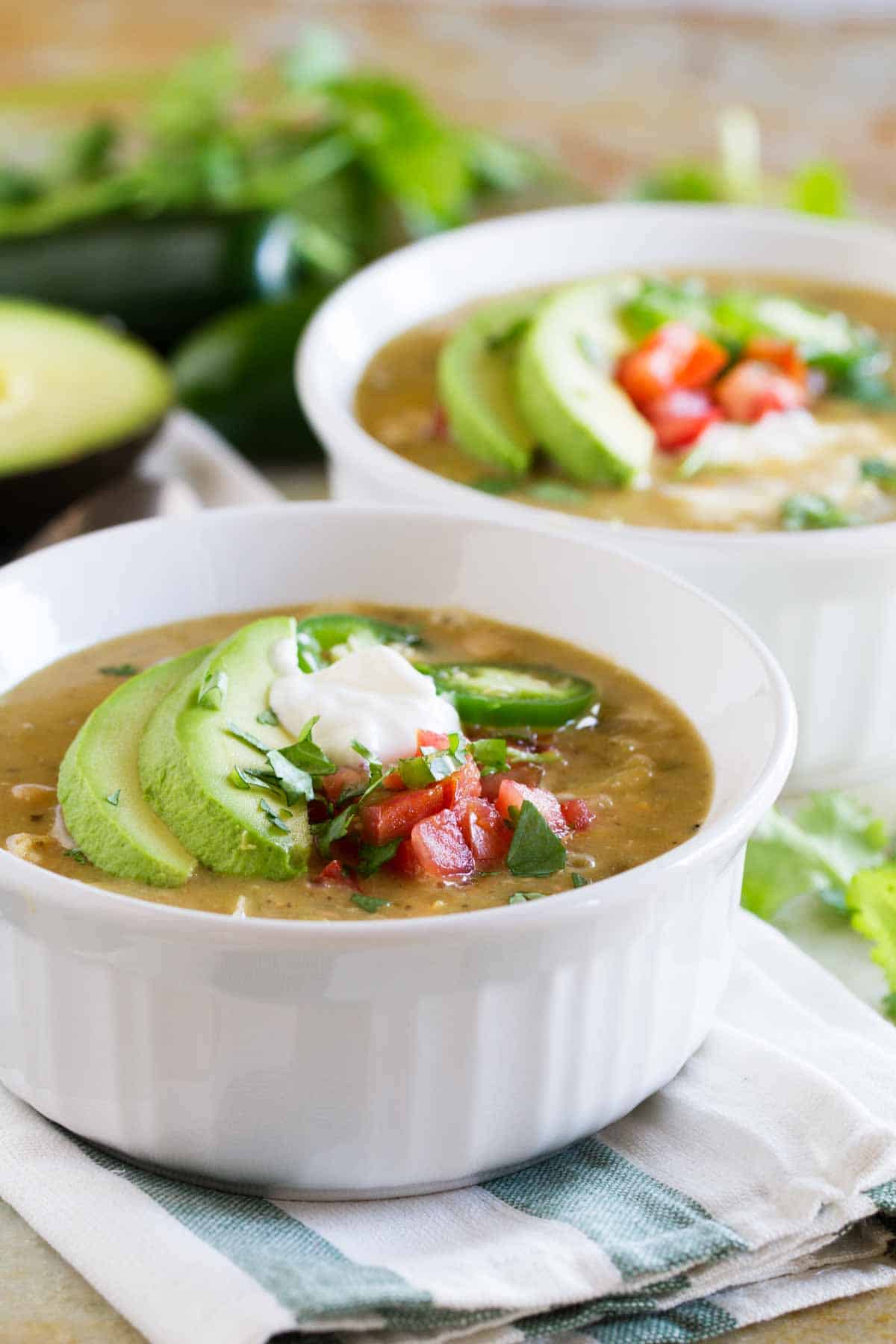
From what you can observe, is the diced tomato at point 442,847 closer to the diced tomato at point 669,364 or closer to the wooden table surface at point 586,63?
the diced tomato at point 669,364

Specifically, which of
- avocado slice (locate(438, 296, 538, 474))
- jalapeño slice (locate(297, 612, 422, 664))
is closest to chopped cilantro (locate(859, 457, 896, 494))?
avocado slice (locate(438, 296, 538, 474))

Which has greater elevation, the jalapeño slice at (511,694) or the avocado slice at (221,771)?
the avocado slice at (221,771)

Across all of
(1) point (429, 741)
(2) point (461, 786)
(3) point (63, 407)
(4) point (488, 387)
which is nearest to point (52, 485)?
(3) point (63, 407)

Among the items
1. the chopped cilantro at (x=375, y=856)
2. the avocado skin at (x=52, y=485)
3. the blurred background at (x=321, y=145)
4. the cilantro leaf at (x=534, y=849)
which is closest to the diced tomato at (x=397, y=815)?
the chopped cilantro at (x=375, y=856)

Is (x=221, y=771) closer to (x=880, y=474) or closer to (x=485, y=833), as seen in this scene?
(x=485, y=833)

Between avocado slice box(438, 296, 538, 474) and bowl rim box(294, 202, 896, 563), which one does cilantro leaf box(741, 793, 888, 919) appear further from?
avocado slice box(438, 296, 538, 474)

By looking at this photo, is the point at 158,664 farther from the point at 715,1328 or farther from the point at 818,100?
the point at 818,100
